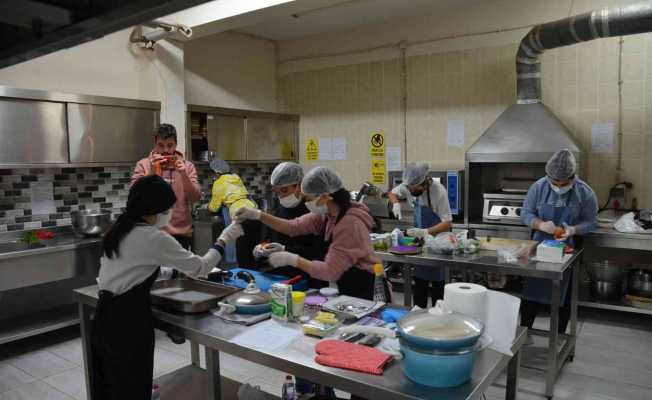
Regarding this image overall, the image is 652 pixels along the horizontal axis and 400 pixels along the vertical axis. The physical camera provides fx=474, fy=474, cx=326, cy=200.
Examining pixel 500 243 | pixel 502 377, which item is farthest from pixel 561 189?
pixel 502 377

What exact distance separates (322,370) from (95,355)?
1.23 m

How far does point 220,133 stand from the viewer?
544cm

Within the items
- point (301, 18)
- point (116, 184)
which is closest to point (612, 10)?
point (301, 18)

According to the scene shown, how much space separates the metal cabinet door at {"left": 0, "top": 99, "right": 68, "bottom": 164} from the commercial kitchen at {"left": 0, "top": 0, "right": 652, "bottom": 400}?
0.02 m

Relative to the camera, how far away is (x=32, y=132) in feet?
12.3

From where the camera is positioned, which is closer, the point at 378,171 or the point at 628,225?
the point at 628,225

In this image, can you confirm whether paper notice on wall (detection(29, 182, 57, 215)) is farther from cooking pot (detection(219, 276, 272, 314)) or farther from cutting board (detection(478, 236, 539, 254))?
cutting board (detection(478, 236, 539, 254))

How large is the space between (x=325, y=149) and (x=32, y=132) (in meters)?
3.47

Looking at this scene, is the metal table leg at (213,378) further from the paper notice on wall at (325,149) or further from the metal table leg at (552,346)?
the paper notice on wall at (325,149)

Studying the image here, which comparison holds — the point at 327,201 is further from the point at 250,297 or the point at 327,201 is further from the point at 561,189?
the point at 561,189

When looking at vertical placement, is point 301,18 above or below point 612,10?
above

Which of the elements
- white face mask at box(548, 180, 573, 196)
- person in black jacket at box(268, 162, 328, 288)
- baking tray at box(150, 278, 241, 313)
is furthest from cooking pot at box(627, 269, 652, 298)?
baking tray at box(150, 278, 241, 313)

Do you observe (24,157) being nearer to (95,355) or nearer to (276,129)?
(95,355)

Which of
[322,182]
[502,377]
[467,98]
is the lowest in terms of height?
[502,377]
